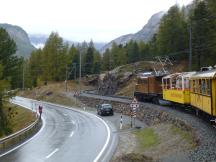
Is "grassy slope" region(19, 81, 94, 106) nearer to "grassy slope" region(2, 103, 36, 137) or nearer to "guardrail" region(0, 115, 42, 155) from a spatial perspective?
"grassy slope" region(2, 103, 36, 137)

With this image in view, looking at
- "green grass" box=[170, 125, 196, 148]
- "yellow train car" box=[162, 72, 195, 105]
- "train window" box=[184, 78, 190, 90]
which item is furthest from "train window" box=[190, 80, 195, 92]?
"green grass" box=[170, 125, 196, 148]

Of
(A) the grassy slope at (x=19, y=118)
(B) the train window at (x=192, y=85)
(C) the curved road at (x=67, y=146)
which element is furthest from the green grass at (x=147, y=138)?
(A) the grassy slope at (x=19, y=118)

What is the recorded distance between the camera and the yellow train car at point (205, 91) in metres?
22.6

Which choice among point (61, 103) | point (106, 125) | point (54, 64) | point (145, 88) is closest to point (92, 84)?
point (54, 64)

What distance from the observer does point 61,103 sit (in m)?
83.3

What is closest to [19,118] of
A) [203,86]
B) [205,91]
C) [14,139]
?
[14,139]

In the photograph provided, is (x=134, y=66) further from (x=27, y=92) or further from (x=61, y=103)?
(x=27, y=92)

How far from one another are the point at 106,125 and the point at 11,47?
104ft

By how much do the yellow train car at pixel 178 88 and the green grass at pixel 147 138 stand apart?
157 inches

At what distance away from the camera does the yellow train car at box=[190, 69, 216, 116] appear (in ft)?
74.0

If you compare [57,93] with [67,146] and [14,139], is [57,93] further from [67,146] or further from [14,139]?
[67,146]

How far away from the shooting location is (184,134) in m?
24.1

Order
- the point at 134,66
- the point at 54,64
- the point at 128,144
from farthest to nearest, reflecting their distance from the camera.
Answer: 1. the point at 54,64
2. the point at 134,66
3. the point at 128,144

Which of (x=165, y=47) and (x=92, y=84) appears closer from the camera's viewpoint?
(x=165, y=47)
